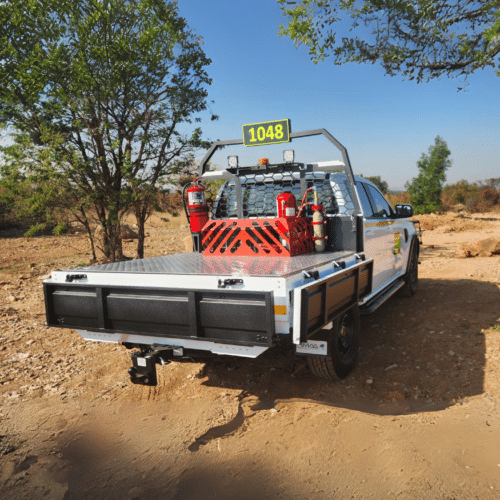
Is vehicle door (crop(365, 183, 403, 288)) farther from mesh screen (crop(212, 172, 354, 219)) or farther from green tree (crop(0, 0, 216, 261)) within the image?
green tree (crop(0, 0, 216, 261))

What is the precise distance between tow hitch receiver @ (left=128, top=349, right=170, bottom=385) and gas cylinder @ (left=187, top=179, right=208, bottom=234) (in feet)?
7.26

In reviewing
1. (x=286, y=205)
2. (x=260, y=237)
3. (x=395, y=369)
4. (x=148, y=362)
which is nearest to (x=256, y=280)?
(x=148, y=362)

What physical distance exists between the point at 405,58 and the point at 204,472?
8448 mm

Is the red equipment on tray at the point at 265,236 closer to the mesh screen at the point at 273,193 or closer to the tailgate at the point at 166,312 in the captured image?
the mesh screen at the point at 273,193

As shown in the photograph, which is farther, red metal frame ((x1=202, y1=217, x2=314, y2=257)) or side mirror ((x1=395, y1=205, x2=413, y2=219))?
side mirror ((x1=395, y1=205, x2=413, y2=219))

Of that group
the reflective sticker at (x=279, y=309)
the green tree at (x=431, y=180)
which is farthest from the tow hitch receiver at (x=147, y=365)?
the green tree at (x=431, y=180)

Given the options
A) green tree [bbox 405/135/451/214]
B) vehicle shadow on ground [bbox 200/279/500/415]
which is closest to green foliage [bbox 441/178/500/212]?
green tree [bbox 405/135/451/214]

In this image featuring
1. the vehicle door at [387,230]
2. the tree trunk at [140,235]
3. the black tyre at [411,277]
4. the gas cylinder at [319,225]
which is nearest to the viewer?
the gas cylinder at [319,225]

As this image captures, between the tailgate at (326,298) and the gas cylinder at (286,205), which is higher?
the gas cylinder at (286,205)

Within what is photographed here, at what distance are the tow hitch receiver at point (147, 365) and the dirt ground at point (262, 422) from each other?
0.39 m

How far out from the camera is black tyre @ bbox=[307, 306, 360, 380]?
3.36 metres

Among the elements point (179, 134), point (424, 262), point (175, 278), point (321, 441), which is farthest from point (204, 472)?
point (424, 262)

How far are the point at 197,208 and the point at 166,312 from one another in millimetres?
2313

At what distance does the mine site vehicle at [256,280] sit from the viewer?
2684 mm
